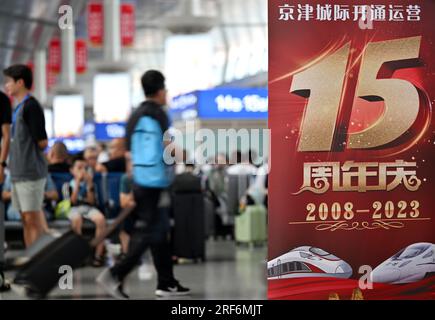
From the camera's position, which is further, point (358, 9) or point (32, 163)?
point (32, 163)

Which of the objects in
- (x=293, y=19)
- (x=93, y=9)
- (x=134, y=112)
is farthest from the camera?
(x=93, y=9)

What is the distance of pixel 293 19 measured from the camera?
665 cm

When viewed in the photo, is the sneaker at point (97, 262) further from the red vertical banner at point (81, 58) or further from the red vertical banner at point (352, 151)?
the red vertical banner at point (81, 58)

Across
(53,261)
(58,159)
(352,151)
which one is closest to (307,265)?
(352,151)

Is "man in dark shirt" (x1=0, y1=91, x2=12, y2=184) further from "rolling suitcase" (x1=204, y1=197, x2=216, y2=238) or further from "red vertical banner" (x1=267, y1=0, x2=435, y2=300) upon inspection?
"rolling suitcase" (x1=204, y1=197, x2=216, y2=238)

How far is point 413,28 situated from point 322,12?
0.59 m

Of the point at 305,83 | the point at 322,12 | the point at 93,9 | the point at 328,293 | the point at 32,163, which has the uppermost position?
the point at 93,9

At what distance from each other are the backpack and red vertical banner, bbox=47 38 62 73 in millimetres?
34074

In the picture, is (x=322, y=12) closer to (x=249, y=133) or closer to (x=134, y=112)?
(x=249, y=133)

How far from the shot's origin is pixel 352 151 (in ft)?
22.2

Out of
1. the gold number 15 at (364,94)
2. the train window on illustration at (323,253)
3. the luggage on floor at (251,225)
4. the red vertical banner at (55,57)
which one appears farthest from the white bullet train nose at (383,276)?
the red vertical banner at (55,57)

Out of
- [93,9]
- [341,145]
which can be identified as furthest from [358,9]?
[93,9]

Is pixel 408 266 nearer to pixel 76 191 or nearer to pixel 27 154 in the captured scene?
pixel 27 154

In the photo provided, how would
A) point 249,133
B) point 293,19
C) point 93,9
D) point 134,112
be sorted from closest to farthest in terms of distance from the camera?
1. point 293,19
2. point 249,133
3. point 134,112
4. point 93,9
